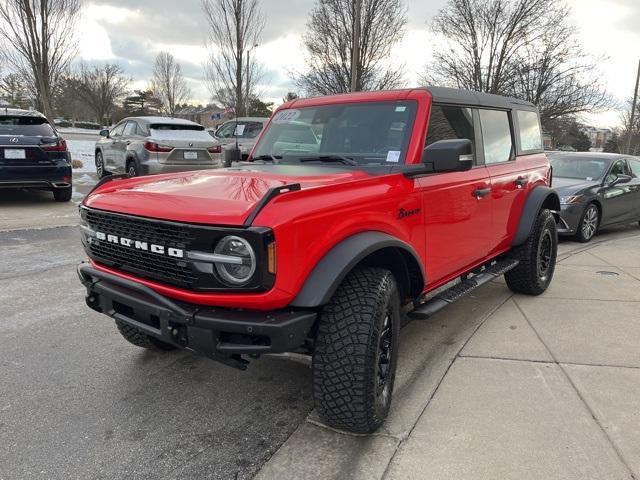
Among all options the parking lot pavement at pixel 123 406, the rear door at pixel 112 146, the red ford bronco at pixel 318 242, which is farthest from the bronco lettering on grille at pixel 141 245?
the rear door at pixel 112 146

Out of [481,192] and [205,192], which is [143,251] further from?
[481,192]

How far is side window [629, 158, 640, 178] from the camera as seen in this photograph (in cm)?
962

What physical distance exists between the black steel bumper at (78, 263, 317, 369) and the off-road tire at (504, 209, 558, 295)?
3071 mm

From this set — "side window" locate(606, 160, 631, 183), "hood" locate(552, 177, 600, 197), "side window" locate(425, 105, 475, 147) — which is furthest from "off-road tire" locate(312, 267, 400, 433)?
"side window" locate(606, 160, 631, 183)

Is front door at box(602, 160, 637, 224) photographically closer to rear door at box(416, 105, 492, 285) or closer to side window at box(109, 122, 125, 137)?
rear door at box(416, 105, 492, 285)

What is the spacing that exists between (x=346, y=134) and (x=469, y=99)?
116 cm

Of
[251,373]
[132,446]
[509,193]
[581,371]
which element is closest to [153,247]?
[132,446]

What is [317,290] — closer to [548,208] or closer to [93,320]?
[93,320]

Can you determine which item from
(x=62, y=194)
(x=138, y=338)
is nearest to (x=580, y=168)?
(x=138, y=338)

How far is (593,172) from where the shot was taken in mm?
8859

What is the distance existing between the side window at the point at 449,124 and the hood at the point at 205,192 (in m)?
0.77

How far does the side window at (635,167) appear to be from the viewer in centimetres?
962

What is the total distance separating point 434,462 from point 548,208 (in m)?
3.45

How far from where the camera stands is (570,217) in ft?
26.1
